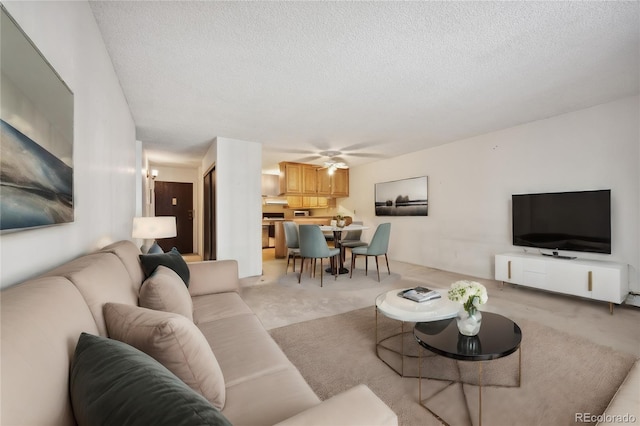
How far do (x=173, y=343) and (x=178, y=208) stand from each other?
23.3ft

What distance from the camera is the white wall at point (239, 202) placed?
14.3 feet

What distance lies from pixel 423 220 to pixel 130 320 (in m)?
5.23

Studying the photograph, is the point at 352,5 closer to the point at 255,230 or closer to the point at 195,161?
the point at 255,230

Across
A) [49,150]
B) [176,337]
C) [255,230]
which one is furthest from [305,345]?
[255,230]

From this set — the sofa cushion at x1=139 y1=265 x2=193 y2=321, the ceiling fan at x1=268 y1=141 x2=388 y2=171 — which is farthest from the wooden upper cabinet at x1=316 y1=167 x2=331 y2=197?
the sofa cushion at x1=139 y1=265 x2=193 y2=321

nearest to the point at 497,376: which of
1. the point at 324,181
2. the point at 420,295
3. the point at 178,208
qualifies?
the point at 420,295

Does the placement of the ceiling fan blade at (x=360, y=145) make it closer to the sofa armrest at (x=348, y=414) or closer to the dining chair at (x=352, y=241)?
the dining chair at (x=352, y=241)

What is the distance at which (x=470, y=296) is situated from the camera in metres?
1.56

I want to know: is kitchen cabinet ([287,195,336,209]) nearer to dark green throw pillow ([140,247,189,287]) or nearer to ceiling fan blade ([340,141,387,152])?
ceiling fan blade ([340,141,387,152])

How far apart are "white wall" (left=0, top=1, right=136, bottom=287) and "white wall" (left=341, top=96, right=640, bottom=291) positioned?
481 cm

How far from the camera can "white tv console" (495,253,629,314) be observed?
2.83 meters

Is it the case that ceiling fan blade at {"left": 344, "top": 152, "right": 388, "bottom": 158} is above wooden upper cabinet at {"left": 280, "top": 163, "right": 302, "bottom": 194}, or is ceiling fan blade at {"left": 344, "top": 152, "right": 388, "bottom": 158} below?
above

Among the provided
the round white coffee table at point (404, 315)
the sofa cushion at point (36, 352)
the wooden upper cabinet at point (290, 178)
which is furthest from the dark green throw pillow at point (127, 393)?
the wooden upper cabinet at point (290, 178)

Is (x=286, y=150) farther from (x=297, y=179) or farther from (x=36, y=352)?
(x=36, y=352)
